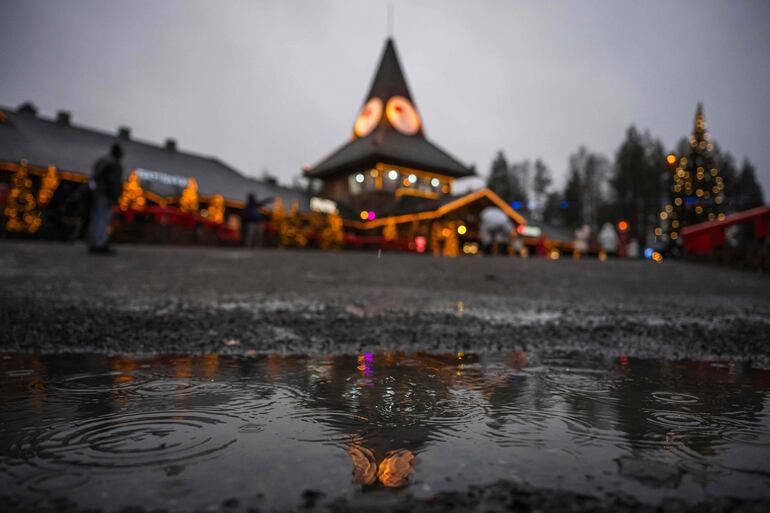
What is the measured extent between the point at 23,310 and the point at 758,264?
10.2 meters

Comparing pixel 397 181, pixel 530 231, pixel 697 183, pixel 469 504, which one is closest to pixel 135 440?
pixel 469 504

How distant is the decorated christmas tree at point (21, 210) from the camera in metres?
14.7

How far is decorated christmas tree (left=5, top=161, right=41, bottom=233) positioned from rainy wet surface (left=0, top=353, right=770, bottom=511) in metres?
16.3

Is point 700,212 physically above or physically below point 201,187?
above

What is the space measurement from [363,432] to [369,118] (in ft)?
118

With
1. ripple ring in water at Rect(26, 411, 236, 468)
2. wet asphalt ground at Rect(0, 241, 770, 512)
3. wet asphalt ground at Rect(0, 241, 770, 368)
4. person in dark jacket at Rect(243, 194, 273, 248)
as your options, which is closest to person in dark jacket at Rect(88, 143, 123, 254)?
wet asphalt ground at Rect(0, 241, 770, 368)

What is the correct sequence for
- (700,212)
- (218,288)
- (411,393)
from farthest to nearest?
(700,212)
(218,288)
(411,393)

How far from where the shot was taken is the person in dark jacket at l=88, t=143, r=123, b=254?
7934mm

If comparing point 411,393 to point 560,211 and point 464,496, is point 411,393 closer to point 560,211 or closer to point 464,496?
point 464,496

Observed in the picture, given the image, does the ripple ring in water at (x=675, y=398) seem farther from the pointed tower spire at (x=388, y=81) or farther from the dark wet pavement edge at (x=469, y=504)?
the pointed tower spire at (x=388, y=81)

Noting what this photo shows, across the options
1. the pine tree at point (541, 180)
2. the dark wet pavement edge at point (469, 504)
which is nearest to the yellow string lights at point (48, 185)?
the dark wet pavement edge at point (469, 504)

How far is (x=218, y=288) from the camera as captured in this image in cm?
415

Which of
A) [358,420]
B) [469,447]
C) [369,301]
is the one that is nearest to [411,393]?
[358,420]

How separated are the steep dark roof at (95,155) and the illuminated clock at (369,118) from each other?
248 inches
